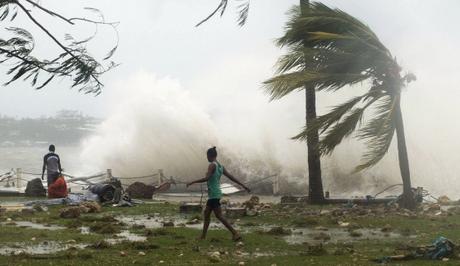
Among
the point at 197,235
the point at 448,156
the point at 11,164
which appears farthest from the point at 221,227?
the point at 11,164

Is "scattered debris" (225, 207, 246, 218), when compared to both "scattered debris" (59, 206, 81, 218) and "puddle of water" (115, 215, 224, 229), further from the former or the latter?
"scattered debris" (59, 206, 81, 218)

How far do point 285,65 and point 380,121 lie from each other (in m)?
2.70

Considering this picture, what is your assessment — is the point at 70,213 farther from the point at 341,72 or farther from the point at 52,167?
the point at 341,72

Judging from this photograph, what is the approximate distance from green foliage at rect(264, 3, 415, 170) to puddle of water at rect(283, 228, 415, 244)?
3.13m

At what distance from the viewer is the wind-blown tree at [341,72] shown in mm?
15242

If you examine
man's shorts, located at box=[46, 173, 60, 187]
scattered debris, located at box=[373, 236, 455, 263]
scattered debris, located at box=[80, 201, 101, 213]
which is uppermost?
man's shorts, located at box=[46, 173, 60, 187]

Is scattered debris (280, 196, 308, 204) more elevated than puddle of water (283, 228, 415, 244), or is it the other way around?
scattered debris (280, 196, 308, 204)

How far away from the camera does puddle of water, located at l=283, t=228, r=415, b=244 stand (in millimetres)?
11141

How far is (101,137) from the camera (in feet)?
145

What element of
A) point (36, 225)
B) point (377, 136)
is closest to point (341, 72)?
point (377, 136)

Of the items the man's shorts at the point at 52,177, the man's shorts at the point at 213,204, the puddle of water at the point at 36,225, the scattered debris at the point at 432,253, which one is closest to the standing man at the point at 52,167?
the man's shorts at the point at 52,177

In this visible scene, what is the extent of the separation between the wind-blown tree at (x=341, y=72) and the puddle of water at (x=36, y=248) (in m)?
6.77

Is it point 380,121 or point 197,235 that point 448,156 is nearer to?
point 380,121

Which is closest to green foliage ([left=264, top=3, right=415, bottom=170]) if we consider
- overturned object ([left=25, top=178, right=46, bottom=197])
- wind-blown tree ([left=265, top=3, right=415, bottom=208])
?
wind-blown tree ([left=265, top=3, right=415, bottom=208])
